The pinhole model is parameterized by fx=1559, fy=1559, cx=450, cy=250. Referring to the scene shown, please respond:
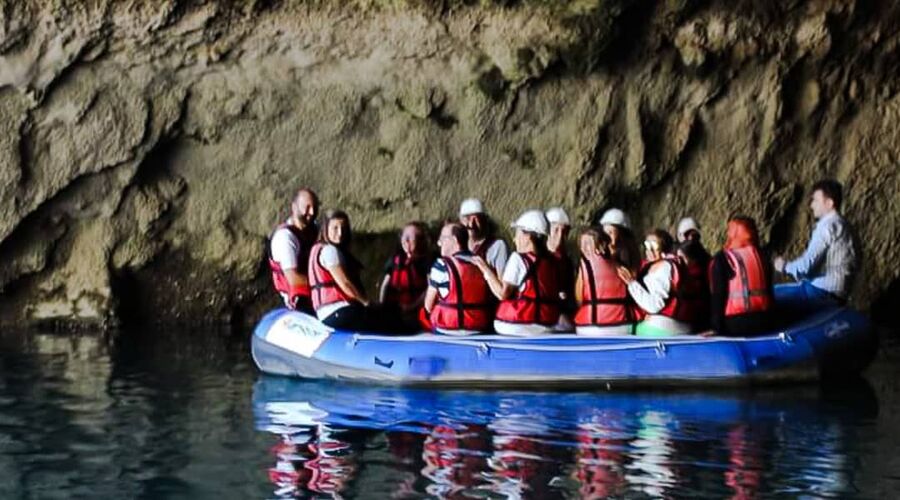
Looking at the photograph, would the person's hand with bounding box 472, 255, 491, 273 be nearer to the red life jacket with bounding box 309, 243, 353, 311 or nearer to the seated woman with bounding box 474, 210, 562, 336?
the seated woman with bounding box 474, 210, 562, 336

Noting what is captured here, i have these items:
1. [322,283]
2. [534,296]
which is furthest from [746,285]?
[322,283]

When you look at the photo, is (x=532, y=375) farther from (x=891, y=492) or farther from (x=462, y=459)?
(x=891, y=492)

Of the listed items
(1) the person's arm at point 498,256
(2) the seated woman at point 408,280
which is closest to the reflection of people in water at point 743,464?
(1) the person's arm at point 498,256

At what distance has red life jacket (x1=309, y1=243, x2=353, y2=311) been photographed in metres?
11.3

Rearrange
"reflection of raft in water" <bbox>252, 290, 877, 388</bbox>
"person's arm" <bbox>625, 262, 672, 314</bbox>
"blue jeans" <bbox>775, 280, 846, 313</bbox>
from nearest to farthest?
1. "reflection of raft in water" <bbox>252, 290, 877, 388</bbox>
2. "person's arm" <bbox>625, 262, 672, 314</bbox>
3. "blue jeans" <bbox>775, 280, 846, 313</bbox>

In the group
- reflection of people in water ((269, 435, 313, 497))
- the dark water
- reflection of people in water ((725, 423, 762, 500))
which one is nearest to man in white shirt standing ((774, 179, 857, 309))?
the dark water

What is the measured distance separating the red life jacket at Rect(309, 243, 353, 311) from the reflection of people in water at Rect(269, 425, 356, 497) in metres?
1.89

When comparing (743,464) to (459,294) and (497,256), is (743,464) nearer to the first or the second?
(459,294)

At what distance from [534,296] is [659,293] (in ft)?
2.92

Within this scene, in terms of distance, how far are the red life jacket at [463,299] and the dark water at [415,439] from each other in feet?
2.04

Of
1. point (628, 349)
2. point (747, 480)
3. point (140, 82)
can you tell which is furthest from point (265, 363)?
point (747, 480)

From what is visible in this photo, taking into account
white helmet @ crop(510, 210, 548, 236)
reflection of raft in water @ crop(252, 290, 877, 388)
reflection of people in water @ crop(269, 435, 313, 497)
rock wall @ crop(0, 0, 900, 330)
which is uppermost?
rock wall @ crop(0, 0, 900, 330)

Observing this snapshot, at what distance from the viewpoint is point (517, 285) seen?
11.2 metres

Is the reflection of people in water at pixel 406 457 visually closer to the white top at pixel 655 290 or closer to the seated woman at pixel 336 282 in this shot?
the seated woman at pixel 336 282
